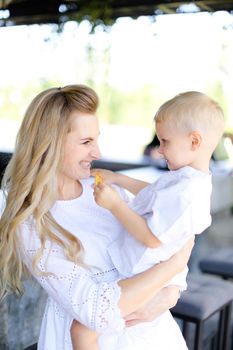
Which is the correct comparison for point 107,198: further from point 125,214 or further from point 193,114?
point 193,114

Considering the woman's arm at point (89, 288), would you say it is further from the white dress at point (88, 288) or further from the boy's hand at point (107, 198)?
the boy's hand at point (107, 198)

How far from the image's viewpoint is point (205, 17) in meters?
5.04

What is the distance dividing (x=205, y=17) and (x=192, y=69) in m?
1.16

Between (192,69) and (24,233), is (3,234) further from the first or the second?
(192,69)

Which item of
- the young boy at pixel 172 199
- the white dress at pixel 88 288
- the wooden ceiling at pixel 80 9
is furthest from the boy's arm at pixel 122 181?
the wooden ceiling at pixel 80 9

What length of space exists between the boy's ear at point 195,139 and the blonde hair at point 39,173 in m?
0.29

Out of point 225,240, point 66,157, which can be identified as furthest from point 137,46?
point 66,157

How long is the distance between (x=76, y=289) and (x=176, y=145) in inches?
17.9

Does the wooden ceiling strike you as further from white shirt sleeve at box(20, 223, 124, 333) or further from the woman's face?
white shirt sleeve at box(20, 223, 124, 333)

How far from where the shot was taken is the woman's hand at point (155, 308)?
137 cm

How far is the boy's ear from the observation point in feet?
4.60

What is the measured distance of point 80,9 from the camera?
5027 millimetres

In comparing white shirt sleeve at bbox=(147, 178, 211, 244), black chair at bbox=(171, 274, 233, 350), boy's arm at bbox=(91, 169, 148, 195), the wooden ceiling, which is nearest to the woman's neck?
boy's arm at bbox=(91, 169, 148, 195)

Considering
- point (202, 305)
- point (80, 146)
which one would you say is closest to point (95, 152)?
point (80, 146)
